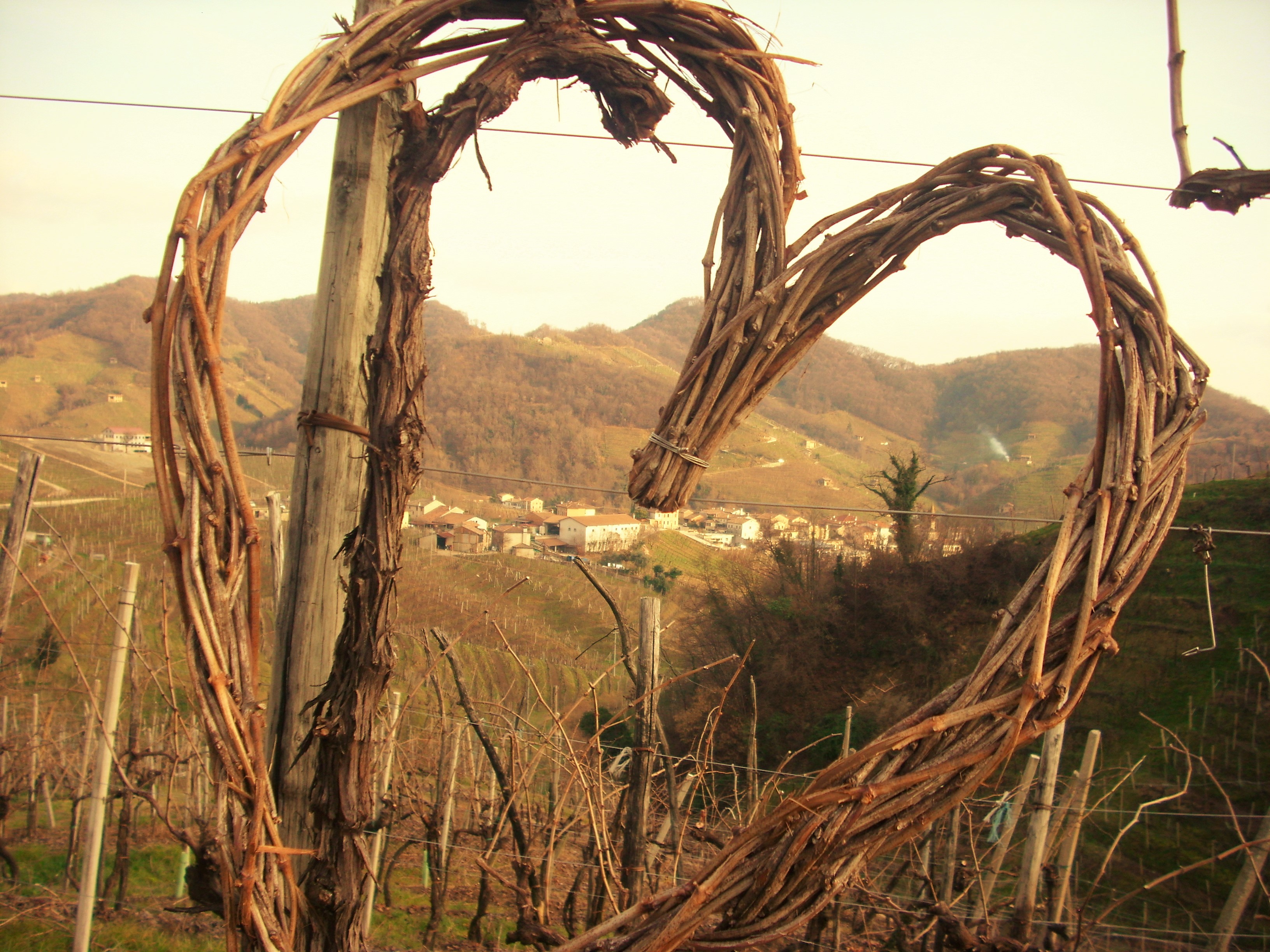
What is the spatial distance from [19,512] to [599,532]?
644cm

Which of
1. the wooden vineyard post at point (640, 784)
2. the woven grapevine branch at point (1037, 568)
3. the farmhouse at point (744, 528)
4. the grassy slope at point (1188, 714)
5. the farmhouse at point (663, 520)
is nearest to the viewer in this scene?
the woven grapevine branch at point (1037, 568)

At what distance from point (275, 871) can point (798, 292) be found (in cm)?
126

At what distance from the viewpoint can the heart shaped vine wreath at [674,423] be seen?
1.11 meters

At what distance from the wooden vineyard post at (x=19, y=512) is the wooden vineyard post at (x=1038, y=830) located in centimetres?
578

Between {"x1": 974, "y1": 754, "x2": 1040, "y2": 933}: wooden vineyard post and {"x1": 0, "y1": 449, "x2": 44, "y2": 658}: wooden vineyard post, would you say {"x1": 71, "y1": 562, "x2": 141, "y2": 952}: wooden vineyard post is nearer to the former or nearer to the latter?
{"x1": 0, "y1": 449, "x2": 44, "y2": 658}: wooden vineyard post

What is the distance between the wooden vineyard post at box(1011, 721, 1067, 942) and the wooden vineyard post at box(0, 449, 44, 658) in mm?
5778

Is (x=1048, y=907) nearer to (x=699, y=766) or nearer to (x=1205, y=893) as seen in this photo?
(x=699, y=766)

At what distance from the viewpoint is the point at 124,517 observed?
30531 mm

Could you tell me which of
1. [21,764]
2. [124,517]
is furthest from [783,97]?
[124,517]

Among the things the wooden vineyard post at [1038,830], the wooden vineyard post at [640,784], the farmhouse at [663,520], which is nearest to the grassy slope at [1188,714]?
the farmhouse at [663,520]

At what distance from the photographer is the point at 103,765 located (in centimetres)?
470

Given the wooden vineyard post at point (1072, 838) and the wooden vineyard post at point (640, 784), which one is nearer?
the wooden vineyard post at point (640, 784)

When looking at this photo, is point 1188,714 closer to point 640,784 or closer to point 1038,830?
point 1038,830

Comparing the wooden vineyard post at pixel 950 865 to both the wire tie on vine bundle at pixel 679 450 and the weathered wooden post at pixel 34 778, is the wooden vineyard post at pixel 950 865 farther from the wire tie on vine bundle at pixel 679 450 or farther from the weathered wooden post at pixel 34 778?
the weathered wooden post at pixel 34 778
